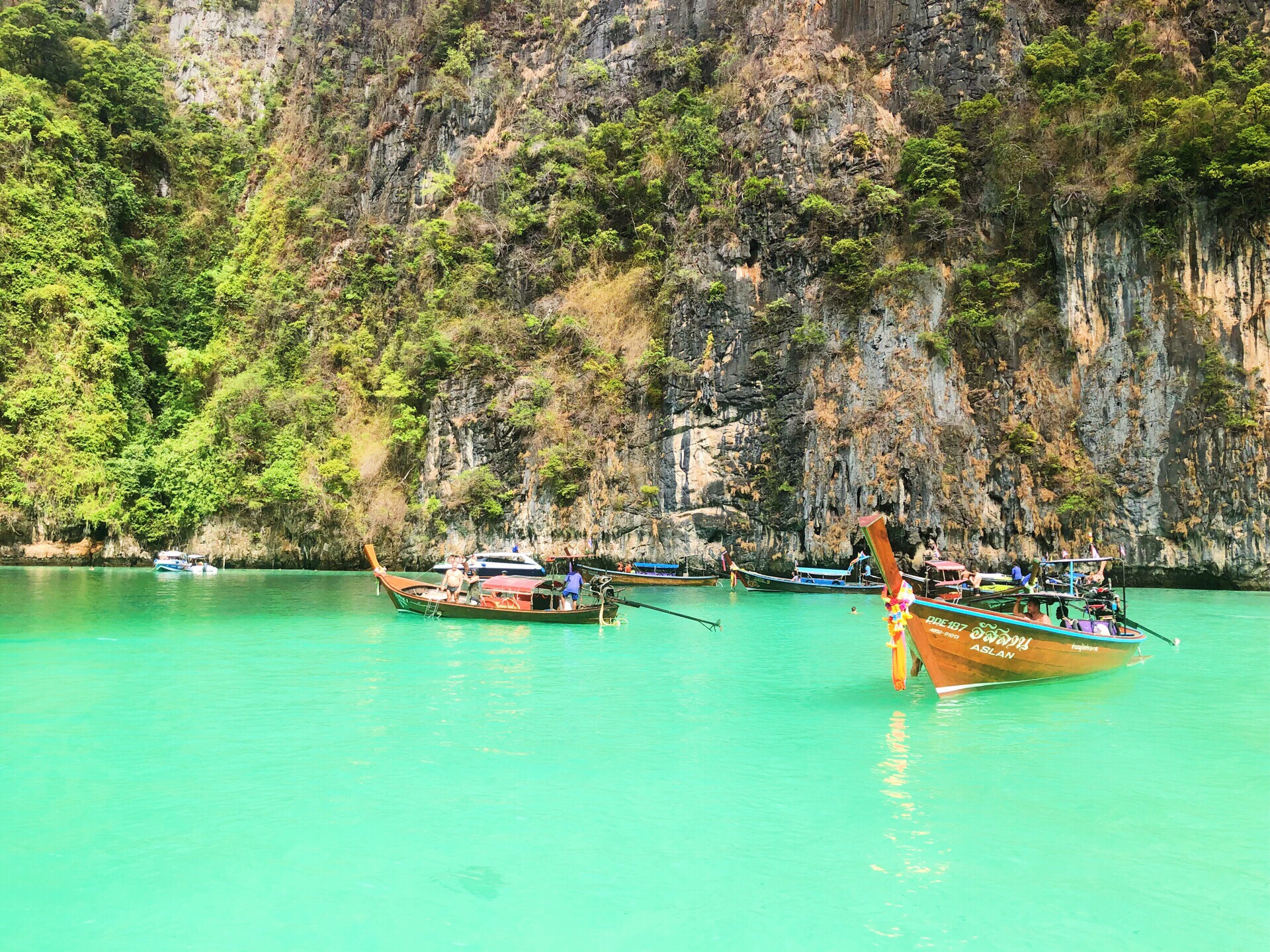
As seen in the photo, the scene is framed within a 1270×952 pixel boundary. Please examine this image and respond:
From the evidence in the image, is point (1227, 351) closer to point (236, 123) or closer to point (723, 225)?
point (723, 225)

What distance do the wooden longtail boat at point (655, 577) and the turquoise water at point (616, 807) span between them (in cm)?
1722

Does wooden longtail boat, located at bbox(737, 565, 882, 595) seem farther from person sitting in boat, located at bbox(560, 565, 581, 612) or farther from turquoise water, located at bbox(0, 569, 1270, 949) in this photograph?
turquoise water, located at bbox(0, 569, 1270, 949)

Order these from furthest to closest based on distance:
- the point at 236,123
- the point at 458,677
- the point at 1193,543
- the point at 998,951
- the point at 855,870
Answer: the point at 236,123 < the point at 1193,543 < the point at 458,677 < the point at 855,870 < the point at 998,951

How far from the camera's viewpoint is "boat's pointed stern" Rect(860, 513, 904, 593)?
34.8ft

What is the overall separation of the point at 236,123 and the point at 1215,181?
60564mm

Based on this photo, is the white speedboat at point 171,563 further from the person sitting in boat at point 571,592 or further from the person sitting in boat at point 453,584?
the person sitting in boat at point 571,592

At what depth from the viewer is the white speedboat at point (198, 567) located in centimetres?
3840

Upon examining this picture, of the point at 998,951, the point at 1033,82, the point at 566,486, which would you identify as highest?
the point at 1033,82

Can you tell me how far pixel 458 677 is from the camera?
1417 centimetres

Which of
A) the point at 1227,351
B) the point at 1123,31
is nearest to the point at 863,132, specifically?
the point at 1123,31

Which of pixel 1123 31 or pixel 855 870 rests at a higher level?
pixel 1123 31

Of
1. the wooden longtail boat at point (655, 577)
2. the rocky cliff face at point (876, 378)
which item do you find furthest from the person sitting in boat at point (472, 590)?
the rocky cliff face at point (876, 378)

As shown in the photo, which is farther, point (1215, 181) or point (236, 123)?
point (236, 123)

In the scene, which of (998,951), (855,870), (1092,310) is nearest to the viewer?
(998,951)
